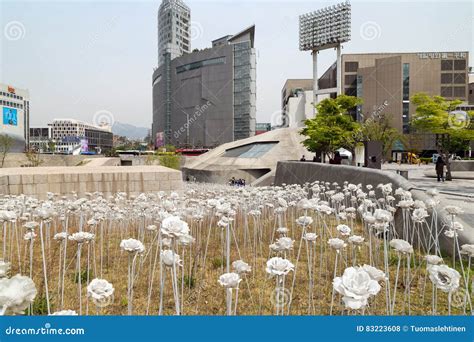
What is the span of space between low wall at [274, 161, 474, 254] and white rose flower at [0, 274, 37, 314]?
520cm

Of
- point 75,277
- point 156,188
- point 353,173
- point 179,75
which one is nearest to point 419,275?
point 75,277

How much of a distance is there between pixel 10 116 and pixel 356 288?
75.0 m

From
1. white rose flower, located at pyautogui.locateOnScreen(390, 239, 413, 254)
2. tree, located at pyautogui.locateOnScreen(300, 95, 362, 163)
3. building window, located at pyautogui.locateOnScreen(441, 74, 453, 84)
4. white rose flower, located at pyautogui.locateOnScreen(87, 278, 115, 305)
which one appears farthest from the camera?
building window, located at pyautogui.locateOnScreen(441, 74, 453, 84)

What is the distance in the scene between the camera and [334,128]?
2389cm

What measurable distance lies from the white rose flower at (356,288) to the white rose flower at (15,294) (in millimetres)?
1890

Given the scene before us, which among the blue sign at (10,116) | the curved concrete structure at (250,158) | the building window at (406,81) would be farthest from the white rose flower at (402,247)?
the blue sign at (10,116)

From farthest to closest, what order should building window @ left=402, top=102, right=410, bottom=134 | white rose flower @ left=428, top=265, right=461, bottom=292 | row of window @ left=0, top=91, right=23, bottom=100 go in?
building window @ left=402, top=102, right=410, bottom=134, row of window @ left=0, top=91, right=23, bottom=100, white rose flower @ left=428, top=265, right=461, bottom=292

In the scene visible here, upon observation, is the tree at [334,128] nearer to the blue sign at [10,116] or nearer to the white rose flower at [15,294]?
the white rose flower at [15,294]

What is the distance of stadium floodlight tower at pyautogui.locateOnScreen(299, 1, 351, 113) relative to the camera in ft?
173

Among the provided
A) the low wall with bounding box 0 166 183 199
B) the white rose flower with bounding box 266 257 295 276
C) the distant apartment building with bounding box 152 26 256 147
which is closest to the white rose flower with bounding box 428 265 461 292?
the white rose flower with bounding box 266 257 295 276

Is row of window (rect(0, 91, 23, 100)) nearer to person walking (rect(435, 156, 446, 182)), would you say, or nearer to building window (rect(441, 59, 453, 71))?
person walking (rect(435, 156, 446, 182))

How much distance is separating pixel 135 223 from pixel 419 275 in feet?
21.4

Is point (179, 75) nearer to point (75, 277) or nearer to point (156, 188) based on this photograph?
point (156, 188)

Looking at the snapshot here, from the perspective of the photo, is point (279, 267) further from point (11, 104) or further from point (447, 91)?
point (447, 91)
